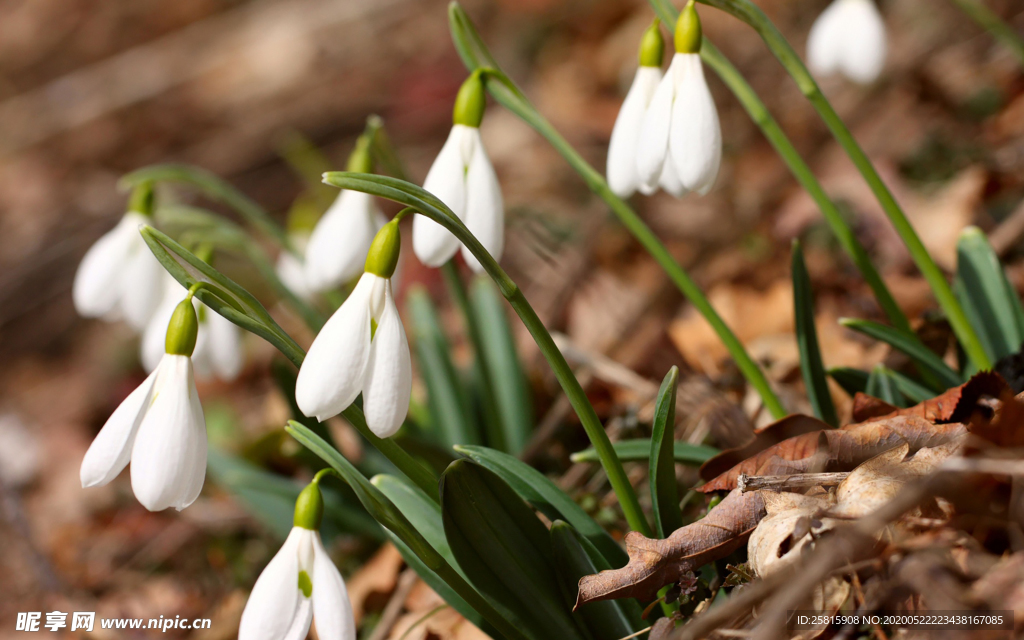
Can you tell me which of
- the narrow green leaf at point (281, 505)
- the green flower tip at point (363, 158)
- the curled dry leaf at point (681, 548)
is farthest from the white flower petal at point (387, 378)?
the narrow green leaf at point (281, 505)

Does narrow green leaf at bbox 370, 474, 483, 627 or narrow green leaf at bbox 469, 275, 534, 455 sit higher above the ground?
narrow green leaf at bbox 469, 275, 534, 455

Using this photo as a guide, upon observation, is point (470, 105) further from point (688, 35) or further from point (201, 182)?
point (201, 182)

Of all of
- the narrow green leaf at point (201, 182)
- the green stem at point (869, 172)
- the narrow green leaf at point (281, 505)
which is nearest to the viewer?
the green stem at point (869, 172)

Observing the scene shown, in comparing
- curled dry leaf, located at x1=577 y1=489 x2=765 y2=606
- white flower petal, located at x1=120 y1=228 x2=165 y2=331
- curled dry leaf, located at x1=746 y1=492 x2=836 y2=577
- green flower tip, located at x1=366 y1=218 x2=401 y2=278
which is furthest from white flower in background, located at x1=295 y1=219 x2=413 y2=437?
white flower petal, located at x1=120 y1=228 x2=165 y2=331

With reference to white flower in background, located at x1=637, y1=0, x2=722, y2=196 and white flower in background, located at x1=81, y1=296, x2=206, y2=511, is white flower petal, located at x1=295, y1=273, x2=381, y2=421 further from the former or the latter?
white flower in background, located at x1=637, y1=0, x2=722, y2=196

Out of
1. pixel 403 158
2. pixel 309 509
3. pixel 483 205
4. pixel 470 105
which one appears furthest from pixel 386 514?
pixel 403 158

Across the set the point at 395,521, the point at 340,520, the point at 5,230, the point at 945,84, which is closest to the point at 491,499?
the point at 395,521

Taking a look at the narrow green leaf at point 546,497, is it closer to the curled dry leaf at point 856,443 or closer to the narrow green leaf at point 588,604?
the narrow green leaf at point 588,604
